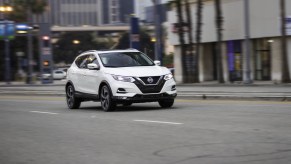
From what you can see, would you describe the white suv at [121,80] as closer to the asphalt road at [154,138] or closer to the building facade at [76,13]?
the asphalt road at [154,138]

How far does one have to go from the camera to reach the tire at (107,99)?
660 inches

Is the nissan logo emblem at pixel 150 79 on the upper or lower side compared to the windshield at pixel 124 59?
lower

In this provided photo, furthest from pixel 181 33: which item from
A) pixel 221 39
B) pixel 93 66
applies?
pixel 93 66

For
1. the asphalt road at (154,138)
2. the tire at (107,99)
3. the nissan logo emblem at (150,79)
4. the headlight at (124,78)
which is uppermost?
the headlight at (124,78)

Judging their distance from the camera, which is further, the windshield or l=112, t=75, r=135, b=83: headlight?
the windshield

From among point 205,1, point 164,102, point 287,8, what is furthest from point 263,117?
point 205,1

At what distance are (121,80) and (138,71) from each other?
491 mm

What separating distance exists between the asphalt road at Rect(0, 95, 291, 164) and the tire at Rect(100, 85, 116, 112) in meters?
1.47

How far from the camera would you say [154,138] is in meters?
10.3

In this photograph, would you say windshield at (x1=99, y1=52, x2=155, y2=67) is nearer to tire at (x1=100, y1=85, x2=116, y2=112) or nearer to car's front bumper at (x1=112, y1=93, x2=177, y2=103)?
tire at (x1=100, y1=85, x2=116, y2=112)

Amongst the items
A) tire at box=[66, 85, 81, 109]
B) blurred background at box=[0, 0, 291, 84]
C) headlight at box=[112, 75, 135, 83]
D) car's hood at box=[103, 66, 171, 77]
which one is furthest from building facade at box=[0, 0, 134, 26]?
headlight at box=[112, 75, 135, 83]

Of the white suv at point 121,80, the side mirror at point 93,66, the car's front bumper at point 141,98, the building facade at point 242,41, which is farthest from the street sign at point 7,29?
the car's front bumper at point 141,98

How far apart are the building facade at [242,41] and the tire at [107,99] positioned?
2277 centimetres

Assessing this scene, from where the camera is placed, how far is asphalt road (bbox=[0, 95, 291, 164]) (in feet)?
27.1
